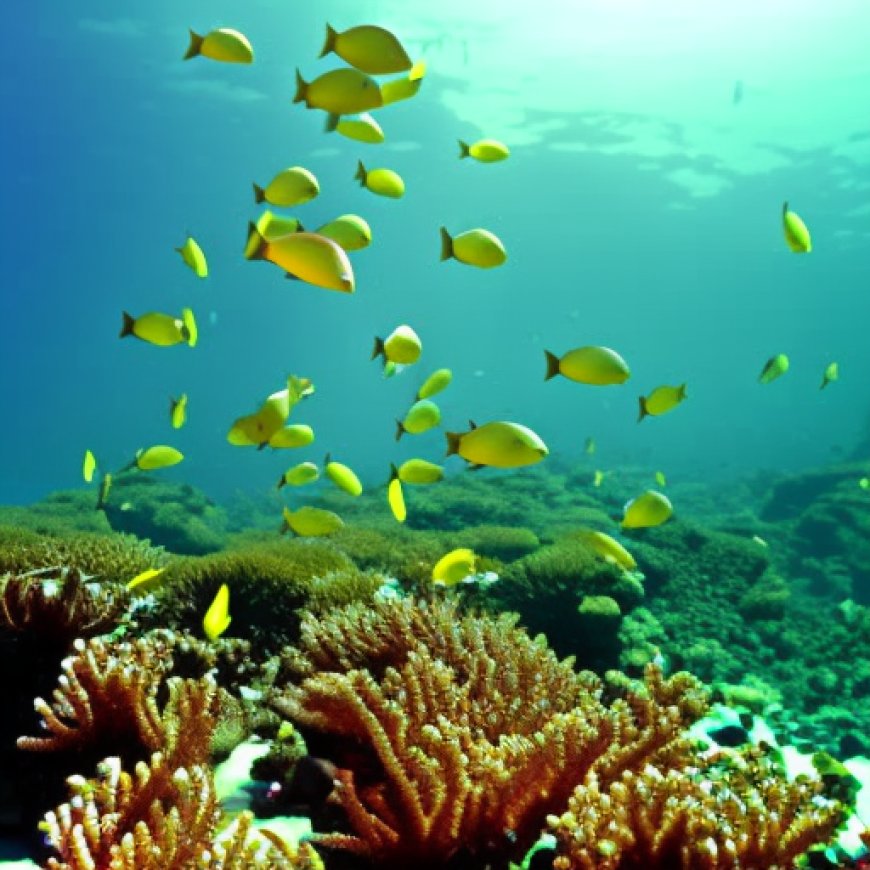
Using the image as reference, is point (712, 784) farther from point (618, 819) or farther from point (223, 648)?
point (223, 648)

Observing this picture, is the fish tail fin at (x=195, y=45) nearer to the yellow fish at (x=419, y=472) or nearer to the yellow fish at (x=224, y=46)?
the yellow fish at (x=224, y=46)

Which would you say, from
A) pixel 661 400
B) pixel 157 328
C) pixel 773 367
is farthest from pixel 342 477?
pixel 773 367

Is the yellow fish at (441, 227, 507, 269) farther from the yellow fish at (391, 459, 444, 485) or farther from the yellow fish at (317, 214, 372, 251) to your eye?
the yellow fish at (391, 459, 444, 485)

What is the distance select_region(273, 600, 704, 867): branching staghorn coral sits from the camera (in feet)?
8.67

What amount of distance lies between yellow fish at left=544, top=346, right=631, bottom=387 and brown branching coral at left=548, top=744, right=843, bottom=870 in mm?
2681

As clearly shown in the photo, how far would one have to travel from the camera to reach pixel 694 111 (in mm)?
40344

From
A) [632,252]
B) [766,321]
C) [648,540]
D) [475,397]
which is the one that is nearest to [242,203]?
[632,252]

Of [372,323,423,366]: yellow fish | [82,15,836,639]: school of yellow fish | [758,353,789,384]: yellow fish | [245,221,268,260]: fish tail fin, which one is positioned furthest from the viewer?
[758,353,789,384]: yellow fish

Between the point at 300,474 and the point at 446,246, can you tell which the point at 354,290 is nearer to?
the point at 446,246

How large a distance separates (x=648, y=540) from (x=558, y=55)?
99.1 ft

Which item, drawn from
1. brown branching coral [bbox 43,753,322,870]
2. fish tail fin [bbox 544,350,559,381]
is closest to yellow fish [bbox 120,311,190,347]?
fish tail fin [bbox 544,350,559,381]

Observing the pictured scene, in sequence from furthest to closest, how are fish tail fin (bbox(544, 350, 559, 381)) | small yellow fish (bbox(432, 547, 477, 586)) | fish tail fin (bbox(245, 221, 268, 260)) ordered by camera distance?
small yellow fish (bbox(432, 547, 477, 586)) → fish tail fin (bbox(544, 350, 559, 381)) → fish tail fin (bbox(245, 221, 268, 260))

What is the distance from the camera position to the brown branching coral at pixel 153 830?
227cm

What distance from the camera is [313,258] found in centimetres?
336
